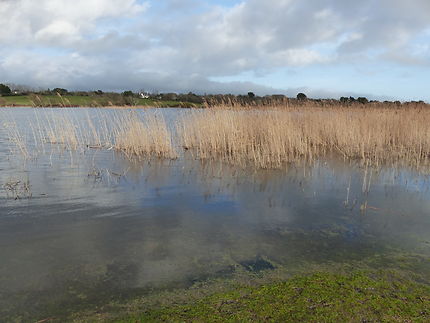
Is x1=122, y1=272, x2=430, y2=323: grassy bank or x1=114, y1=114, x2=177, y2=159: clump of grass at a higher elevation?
x1=114, y1=114, x2=177, y2=159: clump of grass

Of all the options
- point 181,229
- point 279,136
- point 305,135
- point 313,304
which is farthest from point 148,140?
point 313,304

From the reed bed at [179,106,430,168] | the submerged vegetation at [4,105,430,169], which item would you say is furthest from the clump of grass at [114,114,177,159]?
the reed bed at [179,106,430,168]

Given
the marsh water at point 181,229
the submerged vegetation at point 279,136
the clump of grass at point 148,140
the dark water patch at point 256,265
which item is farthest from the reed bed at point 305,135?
the dark water patch at point 256,265

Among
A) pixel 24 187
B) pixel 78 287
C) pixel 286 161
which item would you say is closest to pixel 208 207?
pixel 78 287

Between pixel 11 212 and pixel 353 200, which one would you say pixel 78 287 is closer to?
pixel 11 212

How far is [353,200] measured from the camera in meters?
5.85

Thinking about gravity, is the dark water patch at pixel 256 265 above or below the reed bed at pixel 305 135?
below

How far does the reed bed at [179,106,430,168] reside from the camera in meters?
9.58

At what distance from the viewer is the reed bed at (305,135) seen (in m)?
9.58

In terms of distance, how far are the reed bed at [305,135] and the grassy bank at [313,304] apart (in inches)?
220

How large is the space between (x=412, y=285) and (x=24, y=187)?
6.20 metres

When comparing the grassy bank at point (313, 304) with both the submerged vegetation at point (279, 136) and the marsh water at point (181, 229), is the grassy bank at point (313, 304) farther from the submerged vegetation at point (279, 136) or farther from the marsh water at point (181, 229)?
the submerged vegetation at point (279, 136)

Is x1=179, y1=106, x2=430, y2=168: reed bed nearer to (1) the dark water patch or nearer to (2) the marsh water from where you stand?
(2) the marsh water

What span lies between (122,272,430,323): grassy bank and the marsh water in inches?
13.9
